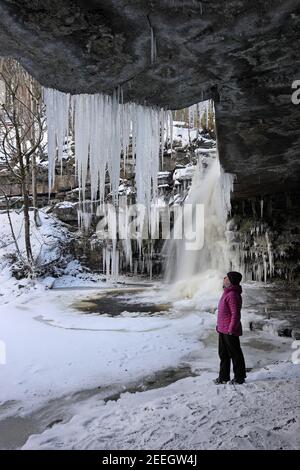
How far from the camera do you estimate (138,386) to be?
4.60 meters

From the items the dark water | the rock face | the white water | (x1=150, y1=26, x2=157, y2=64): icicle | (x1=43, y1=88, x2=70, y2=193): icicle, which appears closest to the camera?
the rock face

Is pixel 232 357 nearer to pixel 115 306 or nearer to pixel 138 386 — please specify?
pixel 138 386

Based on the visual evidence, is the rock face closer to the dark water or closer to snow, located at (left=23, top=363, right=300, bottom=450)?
snow, located at (left=23, top=363, right=300, bottom=450)

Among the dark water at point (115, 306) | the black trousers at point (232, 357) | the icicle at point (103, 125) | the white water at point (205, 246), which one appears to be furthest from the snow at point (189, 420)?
the white water at point (205, 246)

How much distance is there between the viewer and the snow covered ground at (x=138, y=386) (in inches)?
130

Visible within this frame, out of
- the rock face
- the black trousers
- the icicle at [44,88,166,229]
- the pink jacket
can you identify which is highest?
the rock face

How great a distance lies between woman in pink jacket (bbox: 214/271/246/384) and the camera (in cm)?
441

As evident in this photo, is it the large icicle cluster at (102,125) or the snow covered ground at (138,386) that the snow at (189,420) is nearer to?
the snow covered ground at (138,386)

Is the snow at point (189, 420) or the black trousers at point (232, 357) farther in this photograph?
the black trousers at point (232, 357)

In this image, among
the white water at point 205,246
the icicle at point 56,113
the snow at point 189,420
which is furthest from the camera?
the white water at point 205,246

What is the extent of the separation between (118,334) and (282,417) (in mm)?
3902

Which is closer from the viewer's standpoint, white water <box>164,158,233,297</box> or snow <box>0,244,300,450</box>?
snow <box>0,244,300,450</box>

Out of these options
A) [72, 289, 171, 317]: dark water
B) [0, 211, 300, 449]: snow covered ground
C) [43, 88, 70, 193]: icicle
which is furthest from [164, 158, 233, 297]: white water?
[43, 88, 70, 193]: icicle

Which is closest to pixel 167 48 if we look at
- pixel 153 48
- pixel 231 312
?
pixel 153 48
